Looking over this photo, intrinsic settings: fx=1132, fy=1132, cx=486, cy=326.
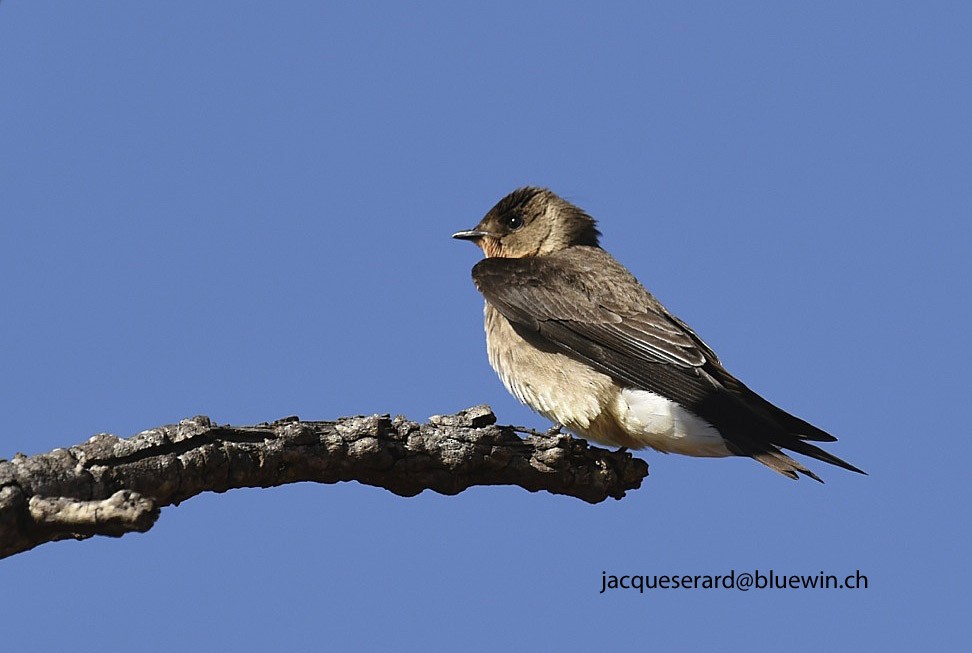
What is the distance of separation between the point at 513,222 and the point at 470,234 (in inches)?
15.0

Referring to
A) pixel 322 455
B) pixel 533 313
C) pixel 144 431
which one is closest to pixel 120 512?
pixel 144 431

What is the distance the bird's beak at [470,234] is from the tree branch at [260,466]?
298cm

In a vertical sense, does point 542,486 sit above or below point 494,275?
below

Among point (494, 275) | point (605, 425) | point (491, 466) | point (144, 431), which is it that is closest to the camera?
point (144, 431)

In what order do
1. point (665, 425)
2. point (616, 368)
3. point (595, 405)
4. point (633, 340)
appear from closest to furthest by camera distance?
1. point (665, 425)
2. point (595, 405)
3. point (616, 368)
4. point (633, 340)

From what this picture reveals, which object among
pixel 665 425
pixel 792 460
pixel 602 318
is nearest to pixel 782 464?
pixel 792 460

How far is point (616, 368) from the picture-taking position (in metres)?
7.67

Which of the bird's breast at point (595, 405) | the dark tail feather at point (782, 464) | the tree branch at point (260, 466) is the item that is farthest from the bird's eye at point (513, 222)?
the dark tail feather at point (782, 464)

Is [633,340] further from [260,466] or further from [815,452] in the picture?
[260,466]

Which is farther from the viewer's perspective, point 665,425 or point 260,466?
point 665,425

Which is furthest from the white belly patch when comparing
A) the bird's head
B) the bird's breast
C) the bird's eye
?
the bird's eye

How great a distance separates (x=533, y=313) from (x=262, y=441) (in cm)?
300

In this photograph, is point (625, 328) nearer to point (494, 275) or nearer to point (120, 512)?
point (494, 275)

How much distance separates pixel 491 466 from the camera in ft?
21.1
